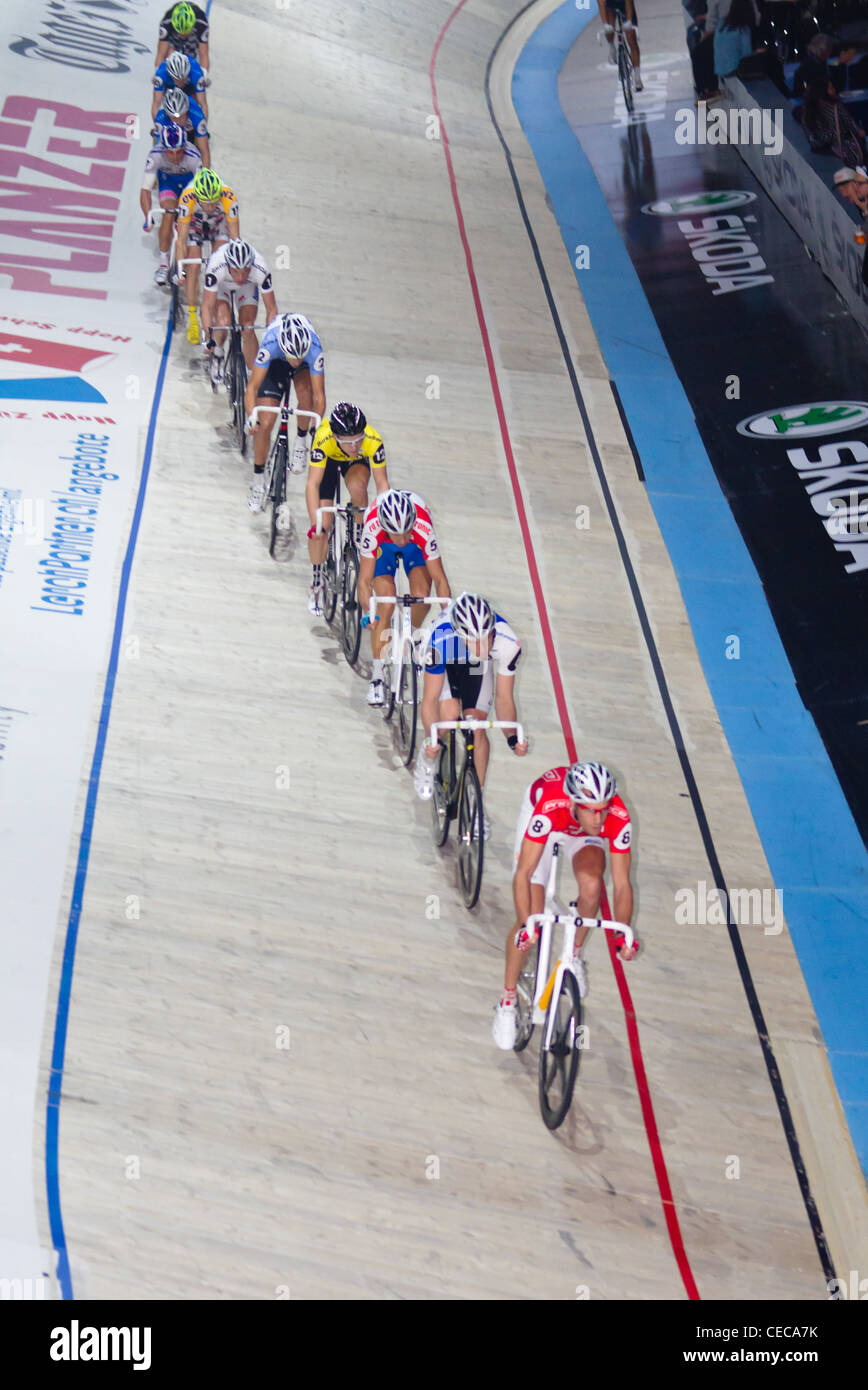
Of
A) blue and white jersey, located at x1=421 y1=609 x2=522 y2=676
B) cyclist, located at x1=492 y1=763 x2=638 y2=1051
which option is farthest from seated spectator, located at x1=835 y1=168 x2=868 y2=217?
cyclist, located at x1=492 y1=763 x2=638 y2=1051

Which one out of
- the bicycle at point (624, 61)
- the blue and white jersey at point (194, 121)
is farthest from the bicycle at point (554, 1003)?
the bicycle at point (624, 61)

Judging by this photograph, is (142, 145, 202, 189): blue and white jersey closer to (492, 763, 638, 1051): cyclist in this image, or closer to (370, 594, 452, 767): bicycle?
(370, 594, 452, 767): bicycle

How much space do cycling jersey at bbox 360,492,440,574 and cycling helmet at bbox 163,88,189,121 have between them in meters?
5.40

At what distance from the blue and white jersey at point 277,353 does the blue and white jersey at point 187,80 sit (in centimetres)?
388

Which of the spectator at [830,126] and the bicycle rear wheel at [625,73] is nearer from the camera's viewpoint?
the spectator at [830,126]

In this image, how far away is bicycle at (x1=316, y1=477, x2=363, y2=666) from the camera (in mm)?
6793

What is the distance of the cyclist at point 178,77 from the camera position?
10312mm

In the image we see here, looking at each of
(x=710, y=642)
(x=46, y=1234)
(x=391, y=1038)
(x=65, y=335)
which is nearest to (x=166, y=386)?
(x=65, y=335)

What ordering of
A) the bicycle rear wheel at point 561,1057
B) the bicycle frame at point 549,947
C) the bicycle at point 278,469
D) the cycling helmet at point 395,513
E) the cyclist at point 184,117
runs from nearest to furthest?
the bicycle frame at point 549,947, the bicycle rear wheel at point 561,1057, the cycling helmet at point 395,513, the bicycle at point 278,469, the cyclist at point 184,117

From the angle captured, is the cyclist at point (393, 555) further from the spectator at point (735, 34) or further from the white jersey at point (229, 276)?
the spectator at point (735, 34)

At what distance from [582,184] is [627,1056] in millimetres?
10368

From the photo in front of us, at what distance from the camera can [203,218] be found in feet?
29.3

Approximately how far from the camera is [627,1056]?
17.3 feet

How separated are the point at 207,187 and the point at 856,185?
448 centimetres
